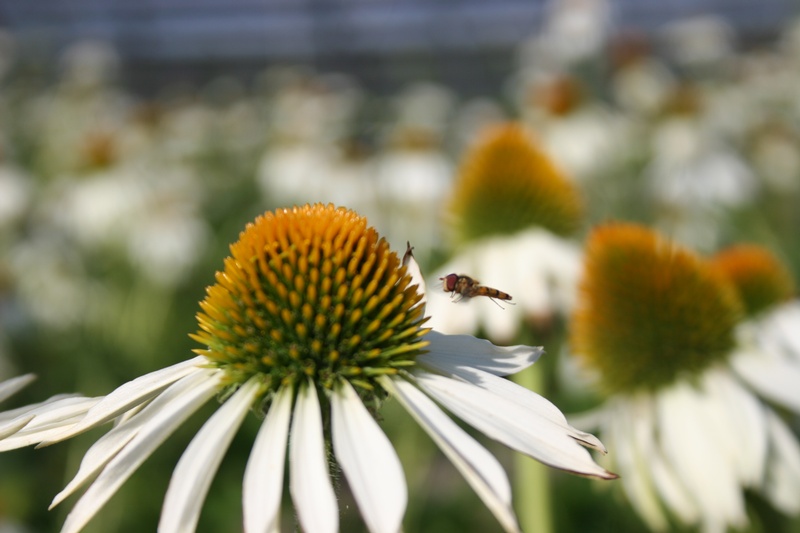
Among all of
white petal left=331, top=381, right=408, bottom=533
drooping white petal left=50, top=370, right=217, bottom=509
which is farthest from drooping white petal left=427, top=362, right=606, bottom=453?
drooping white petal left=50, top=370, right=217, bottom=509

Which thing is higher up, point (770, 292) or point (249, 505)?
point (770, 292)

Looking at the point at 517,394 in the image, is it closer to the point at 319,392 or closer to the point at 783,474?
the point at 319,392

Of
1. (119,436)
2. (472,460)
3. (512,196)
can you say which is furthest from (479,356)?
(512,196)

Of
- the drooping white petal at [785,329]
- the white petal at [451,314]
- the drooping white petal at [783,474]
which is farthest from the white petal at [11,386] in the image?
the drooping white petal at [785,329]

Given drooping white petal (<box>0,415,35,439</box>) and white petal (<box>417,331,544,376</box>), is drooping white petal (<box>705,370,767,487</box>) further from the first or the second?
drooping white petal (<box>0,415,35,439</box>)

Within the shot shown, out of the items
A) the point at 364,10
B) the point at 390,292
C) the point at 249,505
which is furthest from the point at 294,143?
the point at 364,10

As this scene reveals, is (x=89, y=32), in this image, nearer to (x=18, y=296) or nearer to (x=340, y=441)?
(x=18, y=296)
